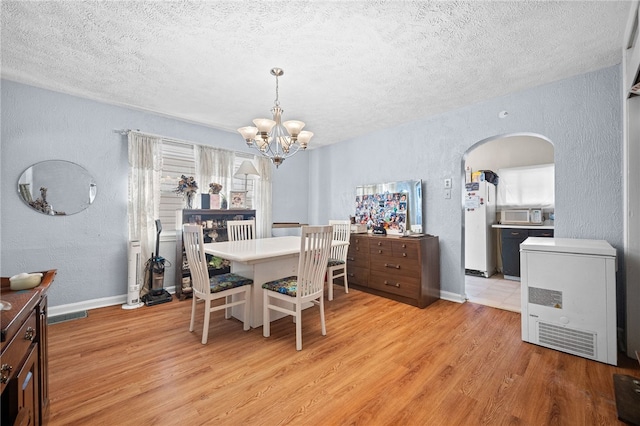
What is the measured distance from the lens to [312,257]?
8.01ft

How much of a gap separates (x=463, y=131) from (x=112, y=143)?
4.43 metres

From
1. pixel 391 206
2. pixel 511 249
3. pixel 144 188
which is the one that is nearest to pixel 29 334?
pixel 144 188

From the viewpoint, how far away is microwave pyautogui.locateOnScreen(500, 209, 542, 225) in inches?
181

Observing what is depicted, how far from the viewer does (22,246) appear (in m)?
2.92

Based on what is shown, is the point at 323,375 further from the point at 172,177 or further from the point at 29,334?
the point at 172,177

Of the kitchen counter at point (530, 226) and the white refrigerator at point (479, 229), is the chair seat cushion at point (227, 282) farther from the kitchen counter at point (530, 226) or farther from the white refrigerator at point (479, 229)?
the kitchen counter at point (530, 226)

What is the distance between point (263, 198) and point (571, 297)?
4078 millimetres

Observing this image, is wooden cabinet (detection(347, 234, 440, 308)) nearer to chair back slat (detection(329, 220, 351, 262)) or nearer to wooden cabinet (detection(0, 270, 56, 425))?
chair back slat (detection(329, 220, 351, 262))

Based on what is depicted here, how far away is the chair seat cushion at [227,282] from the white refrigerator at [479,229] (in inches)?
148

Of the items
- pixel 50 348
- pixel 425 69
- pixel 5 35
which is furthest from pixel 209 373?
pixel 425 69

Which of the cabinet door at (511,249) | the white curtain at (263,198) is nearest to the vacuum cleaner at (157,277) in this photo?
the white curtain at (263,198)

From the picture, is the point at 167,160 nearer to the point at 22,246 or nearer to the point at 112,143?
the point at 112,143

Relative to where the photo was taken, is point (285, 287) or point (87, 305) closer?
point (285, 287)

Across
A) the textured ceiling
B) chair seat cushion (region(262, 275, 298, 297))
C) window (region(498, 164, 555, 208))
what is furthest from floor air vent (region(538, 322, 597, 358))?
window (region(498, 164, 555, 208))
